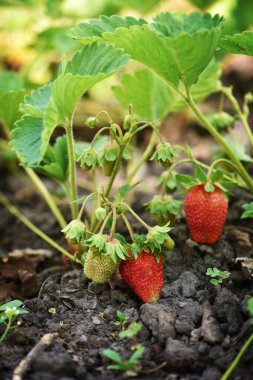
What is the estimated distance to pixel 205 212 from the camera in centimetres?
177

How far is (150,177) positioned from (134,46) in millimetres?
1244

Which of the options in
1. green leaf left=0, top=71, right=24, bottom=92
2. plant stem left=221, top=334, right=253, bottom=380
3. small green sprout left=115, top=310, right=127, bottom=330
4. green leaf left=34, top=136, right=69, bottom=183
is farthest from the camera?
green leaf left=0, top=71, right=24, bottom=92

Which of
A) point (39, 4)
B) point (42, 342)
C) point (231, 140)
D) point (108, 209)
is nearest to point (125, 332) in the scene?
point (42, 342)

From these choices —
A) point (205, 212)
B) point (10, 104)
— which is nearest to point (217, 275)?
point (205, 212)

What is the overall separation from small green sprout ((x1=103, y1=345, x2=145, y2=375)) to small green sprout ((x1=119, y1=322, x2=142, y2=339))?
7cm

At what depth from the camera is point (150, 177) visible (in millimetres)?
2805

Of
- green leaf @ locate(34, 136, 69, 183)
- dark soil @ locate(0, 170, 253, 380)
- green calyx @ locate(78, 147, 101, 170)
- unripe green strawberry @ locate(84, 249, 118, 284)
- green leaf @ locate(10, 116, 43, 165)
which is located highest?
green leaf @ locate(10, 116, 43, 165)

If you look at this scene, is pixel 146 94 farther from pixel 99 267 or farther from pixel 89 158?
pixel 99 267

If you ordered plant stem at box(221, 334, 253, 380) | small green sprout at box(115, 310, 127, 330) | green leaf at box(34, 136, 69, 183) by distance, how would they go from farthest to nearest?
green leaf at box(34, 136, 69, 183) → small green sprout at box(115, 310, 127, 330) → plant stem at box(221, 334, 253, 380)

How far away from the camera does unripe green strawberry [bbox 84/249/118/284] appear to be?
1.59m

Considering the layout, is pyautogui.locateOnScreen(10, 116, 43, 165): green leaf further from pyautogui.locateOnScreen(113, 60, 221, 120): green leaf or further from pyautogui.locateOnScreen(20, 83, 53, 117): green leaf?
pyautogui.locateOnScreen(113, 60, 221, 120): green leaf

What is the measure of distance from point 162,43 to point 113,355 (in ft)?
2.71

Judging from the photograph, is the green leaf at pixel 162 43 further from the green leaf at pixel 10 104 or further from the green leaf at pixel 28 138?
the green leaf at pixel 10 104

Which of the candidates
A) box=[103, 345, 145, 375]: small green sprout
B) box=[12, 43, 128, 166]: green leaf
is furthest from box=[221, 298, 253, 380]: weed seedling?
box=[12, 43, 128, 166]: green leaf
